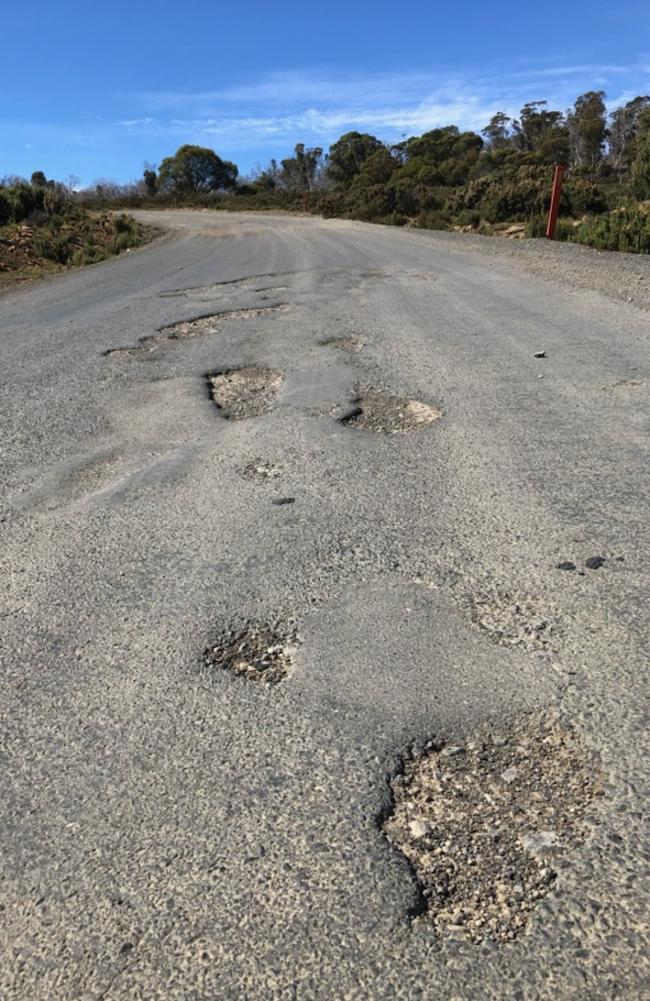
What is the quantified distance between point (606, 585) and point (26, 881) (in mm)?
2071

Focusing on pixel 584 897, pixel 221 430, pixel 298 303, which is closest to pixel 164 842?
pixel 584 897

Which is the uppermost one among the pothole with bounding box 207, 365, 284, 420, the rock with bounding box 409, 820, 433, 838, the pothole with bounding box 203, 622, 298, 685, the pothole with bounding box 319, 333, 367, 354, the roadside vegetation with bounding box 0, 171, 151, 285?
the rock with bounding box 409, 820, 433, 838

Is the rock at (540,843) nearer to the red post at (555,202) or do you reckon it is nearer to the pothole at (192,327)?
the pothole at (192,327)

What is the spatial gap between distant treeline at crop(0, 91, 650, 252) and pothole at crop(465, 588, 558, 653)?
12960 mm

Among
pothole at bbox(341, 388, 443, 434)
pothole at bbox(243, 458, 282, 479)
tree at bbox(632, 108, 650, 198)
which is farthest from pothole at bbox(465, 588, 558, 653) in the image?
tree at bbox(632, 108, 650, 198)

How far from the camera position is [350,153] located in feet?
A: 167

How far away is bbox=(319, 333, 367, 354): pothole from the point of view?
A: 667 cm

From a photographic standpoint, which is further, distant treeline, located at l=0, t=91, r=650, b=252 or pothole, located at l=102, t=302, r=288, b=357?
distant treeline, located at l=0, t=91, r=650, b=252

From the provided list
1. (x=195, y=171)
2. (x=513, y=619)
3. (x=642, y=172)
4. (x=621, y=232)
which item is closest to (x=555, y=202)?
(x=621, y=232)

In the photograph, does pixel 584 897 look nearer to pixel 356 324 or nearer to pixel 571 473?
pixel 571 473

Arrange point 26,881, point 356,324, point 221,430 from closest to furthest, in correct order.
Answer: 1. point 26,881
2. point 221,430
3. point 356,324

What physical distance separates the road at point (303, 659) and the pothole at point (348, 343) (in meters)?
0.64

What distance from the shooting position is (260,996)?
57.5 inches

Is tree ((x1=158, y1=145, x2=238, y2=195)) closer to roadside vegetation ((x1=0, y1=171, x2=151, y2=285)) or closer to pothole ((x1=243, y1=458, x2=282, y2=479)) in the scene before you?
roadside vegetation ((x1=0, y1=171, x2=151, y2=285))
